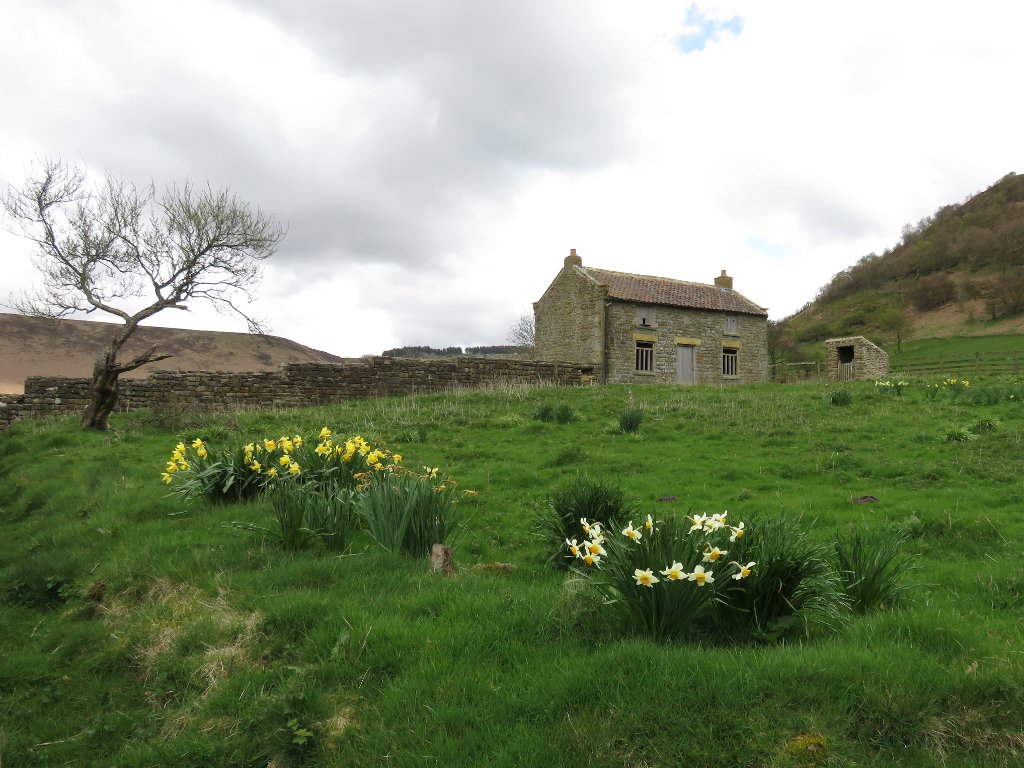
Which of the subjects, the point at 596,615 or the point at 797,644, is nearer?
the point at 797,644

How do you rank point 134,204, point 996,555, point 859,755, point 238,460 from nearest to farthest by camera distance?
point 859,755 < point 996,555 < point 238,460 < point 134,204

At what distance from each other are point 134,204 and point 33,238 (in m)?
2.88

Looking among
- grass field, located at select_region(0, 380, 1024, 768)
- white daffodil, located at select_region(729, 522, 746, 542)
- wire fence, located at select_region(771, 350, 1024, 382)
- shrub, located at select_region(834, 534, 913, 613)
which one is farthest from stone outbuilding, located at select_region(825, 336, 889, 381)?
white daffodil, located at select_region(729, 522, 746, 542)

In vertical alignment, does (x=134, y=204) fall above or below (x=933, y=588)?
above

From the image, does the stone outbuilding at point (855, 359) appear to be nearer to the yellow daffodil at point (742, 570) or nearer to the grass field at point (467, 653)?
the grass field at point (467, 653)

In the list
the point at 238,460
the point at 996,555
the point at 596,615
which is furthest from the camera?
the point at 238,460

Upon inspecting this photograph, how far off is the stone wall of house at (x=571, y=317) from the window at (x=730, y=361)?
25.4 feet

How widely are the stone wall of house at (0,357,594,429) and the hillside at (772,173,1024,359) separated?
4116cm

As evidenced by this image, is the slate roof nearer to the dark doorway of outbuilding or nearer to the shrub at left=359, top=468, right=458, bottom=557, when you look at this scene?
the dark doorway of outbuilding

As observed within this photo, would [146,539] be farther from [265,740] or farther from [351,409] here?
[351,409]

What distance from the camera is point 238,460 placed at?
23.9 ft

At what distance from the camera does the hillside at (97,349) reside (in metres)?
28.7

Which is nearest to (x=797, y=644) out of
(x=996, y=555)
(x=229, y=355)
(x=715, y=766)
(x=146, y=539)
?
(x=715, y=766)

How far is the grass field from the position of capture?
304cm
